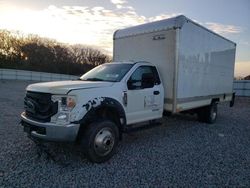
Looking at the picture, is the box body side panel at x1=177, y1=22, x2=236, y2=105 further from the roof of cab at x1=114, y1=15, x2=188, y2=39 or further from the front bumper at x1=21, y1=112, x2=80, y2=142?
the front bumper at x1=21, y1=112, x2=80, y2=142

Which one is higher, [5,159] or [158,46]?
[158,46]

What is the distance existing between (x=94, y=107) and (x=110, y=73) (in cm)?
143

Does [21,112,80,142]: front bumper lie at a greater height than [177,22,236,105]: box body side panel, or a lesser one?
lesser

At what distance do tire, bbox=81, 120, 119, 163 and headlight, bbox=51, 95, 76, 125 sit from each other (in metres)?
0.54

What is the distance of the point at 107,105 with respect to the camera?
462 centimetres

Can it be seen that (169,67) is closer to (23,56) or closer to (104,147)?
(104,147)

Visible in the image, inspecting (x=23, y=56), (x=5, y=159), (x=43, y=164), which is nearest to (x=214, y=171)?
(x=43, y=164)

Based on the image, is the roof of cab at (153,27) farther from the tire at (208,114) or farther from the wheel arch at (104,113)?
the tire at (208,114)

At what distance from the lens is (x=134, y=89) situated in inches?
209

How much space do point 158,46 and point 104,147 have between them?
3.36 m

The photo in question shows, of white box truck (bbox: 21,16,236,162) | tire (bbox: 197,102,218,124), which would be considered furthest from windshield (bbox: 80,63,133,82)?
tire (bbox: 197,102,218,124)

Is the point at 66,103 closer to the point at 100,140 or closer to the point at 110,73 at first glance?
the point at 100,140

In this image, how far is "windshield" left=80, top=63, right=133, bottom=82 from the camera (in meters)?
5.31

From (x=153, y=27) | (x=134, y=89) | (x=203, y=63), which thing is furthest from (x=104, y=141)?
(x=203, y=63)
